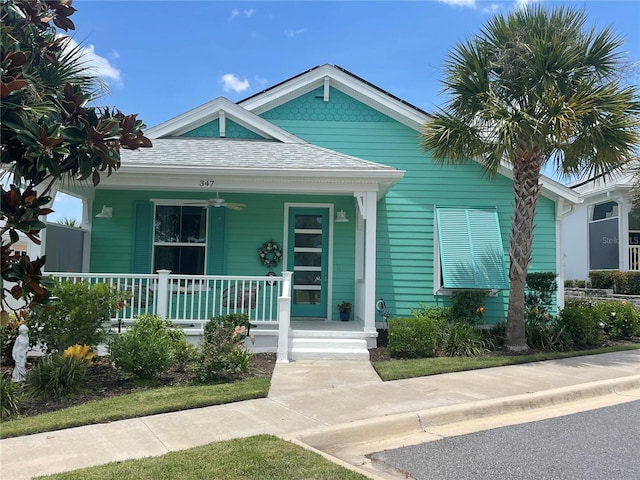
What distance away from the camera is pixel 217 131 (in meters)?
11.0

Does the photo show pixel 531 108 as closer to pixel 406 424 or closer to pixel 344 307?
pixel 344 307

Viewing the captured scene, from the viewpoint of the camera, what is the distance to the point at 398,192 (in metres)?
11.1

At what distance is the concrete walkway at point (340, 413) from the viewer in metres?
4.29

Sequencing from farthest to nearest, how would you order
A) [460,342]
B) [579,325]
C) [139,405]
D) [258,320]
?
1. [579,325]
2. [258,320]
3. [460,342]
4. [139,405]

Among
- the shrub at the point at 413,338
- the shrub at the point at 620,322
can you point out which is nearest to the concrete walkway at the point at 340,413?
the shrub at the point at 413,338

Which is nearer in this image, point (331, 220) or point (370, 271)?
point (370, 271)

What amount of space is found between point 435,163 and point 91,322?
769cm

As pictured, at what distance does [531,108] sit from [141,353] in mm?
7340

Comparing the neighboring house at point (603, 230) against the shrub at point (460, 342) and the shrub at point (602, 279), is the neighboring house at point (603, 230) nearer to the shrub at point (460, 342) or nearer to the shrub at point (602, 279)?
the shrub at point (602, 279)

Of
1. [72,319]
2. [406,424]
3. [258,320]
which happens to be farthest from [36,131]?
[258,320]

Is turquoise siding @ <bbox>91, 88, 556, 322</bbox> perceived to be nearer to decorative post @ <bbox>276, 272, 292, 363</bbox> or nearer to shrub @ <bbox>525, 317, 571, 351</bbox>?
shrub @ <bbox>525, 317, 571, 351</bbox>

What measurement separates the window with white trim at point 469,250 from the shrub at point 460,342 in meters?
1.32

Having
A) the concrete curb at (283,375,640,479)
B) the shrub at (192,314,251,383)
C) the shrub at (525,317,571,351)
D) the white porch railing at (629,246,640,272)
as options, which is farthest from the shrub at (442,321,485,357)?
the white porch railing at (629,246,640,272)

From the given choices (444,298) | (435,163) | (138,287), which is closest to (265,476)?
(138,287)
